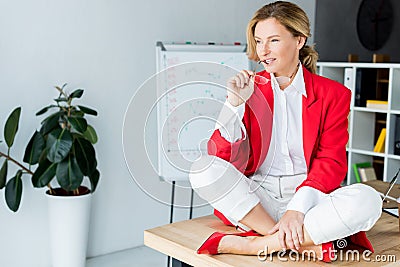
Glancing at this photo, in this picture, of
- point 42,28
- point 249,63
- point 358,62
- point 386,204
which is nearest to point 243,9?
point 249,63

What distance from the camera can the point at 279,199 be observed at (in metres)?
1.91

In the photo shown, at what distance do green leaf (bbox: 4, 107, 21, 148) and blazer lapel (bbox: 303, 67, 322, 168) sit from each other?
59.9 inches

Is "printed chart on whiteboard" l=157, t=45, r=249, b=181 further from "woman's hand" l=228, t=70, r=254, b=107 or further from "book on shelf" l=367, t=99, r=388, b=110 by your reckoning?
"book on shelf" l=367, t=99, r=388, b=110

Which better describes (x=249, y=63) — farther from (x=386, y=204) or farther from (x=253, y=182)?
(x=253, y=182)

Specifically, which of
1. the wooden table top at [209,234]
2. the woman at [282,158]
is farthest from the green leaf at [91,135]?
the woman at [282,158]

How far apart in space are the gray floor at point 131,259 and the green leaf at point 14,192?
615 mm

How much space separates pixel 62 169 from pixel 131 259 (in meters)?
0.79

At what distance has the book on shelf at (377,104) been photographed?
11.8 feet

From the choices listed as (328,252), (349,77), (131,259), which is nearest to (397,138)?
(349,77)

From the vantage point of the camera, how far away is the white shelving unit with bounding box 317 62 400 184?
11.7 feet

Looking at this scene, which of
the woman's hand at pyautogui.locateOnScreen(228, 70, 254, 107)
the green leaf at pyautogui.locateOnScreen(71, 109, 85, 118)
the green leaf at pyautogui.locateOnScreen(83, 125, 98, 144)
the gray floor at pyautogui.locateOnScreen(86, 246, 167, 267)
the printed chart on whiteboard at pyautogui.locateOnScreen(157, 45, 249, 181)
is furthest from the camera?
the gray floor at pyautogui.locateOnScreen(86, 246, 167, 267)

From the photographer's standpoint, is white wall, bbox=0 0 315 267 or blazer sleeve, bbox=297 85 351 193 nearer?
blazer sleeve, bbox=297 85 351 193

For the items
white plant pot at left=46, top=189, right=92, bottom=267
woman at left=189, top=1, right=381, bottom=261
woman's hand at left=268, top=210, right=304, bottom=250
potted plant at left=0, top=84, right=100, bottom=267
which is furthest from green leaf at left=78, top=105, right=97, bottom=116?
woman's hand at left=268, top=210, right=304, bottom=250

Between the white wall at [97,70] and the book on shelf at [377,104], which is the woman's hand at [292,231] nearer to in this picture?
the white wall at [97,70]
